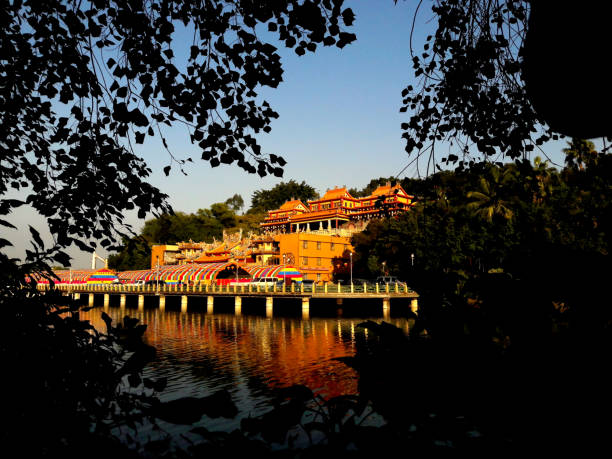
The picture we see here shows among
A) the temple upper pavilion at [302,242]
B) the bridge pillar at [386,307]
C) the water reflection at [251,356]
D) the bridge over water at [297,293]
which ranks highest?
the temple upper pavilion at [302,242]

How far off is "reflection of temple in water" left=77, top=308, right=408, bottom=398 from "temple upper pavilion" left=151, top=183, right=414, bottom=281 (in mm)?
15453

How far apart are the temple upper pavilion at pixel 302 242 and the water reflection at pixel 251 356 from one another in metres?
15.4

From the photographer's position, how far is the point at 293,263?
5538 centimetres

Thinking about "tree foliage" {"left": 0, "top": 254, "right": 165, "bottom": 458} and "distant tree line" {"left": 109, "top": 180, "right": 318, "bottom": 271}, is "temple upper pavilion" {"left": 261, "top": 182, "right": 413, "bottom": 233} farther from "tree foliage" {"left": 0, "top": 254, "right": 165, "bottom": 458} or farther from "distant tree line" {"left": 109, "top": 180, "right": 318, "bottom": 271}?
"tree foliage" {"left": 0, "top": 254, "right": 165, "bottom": 458}

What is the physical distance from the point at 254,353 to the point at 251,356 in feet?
2.94

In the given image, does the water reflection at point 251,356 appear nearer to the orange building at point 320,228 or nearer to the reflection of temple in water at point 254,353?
the reflection of temple in water at point 254,353

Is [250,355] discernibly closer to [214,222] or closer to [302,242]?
[302,242]

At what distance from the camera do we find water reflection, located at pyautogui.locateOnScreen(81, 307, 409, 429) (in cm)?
1739

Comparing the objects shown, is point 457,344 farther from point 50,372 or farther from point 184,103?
point 184,103

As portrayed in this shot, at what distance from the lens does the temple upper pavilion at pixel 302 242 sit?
2206 inches

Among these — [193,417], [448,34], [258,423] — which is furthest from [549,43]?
[448,34]

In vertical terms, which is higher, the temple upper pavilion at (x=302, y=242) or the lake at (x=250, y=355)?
the temple upper pavilion at (x=302, y=242)

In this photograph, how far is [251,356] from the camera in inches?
958

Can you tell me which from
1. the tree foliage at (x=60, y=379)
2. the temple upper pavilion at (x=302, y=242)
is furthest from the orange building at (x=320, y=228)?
the tree foliage at (x=60, y=379)
